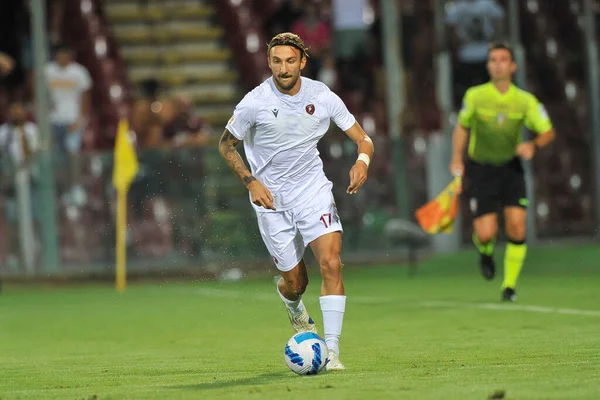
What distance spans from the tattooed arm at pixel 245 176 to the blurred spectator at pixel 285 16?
16555 mm

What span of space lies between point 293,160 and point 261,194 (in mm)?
456

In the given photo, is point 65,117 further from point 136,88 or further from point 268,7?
point 268,7

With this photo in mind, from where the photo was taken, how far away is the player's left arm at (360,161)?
31.1 feet

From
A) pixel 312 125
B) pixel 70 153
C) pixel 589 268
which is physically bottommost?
pixel 589 268

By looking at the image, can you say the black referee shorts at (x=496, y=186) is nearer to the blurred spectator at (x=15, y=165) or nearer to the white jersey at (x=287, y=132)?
the white jersey at (x=287, y=132)

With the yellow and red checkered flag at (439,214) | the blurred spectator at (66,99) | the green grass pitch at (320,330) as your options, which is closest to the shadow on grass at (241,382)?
the green grass pitch at (320,330)

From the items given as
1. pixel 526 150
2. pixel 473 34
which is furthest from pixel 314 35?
pixel 526 150

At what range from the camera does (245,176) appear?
9.81 metres

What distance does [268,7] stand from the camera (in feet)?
92.3

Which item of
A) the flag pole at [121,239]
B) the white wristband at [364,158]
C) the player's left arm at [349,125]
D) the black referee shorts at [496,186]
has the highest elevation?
the player's left arm at [349,125]

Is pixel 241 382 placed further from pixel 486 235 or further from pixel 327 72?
pixel 327 72

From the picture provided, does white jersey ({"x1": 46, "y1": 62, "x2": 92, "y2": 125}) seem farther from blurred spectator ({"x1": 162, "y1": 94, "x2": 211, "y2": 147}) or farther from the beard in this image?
the beard

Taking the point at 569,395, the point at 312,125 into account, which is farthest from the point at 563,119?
the point at 569,395

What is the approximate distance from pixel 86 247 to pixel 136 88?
235 inches
